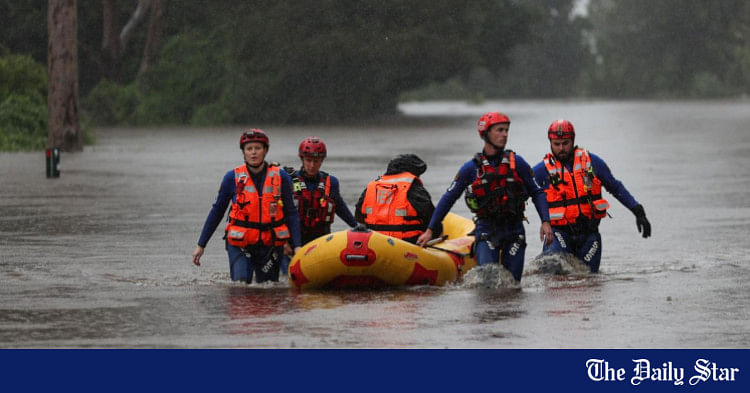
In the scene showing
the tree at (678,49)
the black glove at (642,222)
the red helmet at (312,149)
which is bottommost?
the black glove at (642,222)

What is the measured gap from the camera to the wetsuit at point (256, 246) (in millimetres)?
13250

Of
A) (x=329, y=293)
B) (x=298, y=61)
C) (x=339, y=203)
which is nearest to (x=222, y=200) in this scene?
(x=329, y=293)

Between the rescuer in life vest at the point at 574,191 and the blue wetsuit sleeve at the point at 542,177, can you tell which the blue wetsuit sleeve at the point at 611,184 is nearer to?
the rescuer in life vest at the point at 574,191

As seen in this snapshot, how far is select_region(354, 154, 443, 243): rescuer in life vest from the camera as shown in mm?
13820

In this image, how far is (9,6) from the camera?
219 ft

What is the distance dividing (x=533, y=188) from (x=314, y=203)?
194 cm

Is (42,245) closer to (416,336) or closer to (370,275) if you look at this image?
(370,275)

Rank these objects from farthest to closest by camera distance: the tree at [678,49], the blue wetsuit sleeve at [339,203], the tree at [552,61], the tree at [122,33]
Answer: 1. the tree at [552,61]
2. the tree at [678,49]
3. the tree at [122,33]
4. the blue wetsuit sleeve at [339,203]

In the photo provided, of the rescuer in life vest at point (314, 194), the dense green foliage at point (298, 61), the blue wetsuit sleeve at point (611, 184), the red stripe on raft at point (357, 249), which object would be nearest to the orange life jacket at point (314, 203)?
the rescuer in life vest at point (314, 194)

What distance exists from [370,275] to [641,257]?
401 centimetres

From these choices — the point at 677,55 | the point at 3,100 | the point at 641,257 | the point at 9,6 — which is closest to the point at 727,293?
the point at 641,257

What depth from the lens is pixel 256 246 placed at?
13.4 metres

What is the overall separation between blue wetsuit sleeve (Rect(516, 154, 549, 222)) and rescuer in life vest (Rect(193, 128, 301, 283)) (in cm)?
185


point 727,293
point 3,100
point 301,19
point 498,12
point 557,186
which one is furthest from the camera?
point 498,12
